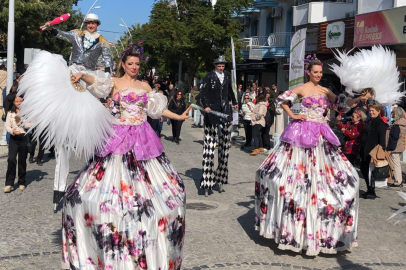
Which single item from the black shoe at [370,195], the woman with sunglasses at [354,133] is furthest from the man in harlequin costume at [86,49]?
the woman with sunglasses at [354,133]

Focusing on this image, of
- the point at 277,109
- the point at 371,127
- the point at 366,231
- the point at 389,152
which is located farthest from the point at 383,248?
the point at 277,109

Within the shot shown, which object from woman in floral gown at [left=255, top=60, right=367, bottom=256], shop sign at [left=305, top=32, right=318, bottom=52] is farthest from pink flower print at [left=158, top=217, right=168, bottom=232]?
shop sign at [left=305, top=32, right=318, bottom=52]

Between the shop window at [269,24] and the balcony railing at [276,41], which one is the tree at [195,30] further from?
the shop window at [269,24]

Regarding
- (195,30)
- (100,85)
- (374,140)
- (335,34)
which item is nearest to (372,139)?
(374,140)

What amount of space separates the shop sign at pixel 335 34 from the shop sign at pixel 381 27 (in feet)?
4.76

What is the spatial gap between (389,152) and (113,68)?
6003 millimetres

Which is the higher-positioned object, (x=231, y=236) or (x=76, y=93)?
(x=76, y=93)

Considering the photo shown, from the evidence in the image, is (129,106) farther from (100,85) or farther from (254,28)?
(254,28)

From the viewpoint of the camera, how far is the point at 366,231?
23.9ft

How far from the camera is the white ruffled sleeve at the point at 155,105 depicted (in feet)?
17.7

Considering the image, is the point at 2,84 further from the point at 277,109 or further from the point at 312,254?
the point at 312,254

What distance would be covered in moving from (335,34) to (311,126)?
1651cm

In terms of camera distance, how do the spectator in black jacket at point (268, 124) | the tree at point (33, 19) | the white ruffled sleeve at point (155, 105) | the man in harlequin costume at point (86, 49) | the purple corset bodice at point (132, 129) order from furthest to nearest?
the tree at point (33, 19) < the spectator in black jacket at point (268, 124) < the man in harlequin costume at point (86, 49) < the white ruffled sleeve at point (155, 105) < the purple corset bodice at point (132, 129)

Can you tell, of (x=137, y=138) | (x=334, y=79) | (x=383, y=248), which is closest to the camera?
(x=137, y=138)
